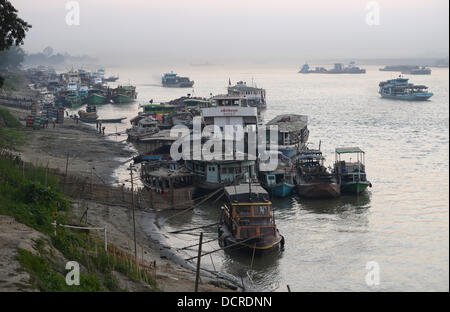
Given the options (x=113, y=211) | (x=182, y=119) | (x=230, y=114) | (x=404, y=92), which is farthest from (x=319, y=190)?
(x=404, y=92)

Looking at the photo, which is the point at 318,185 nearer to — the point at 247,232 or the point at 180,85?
the point at 247,232

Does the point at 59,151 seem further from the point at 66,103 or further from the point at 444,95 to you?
the point at 444,95

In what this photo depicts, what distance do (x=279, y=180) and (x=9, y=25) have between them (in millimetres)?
17103

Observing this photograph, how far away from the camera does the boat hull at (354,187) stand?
Answer: 29.9 meters

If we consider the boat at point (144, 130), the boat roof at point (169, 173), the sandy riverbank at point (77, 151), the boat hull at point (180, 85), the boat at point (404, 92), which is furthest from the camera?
the boat hull at point (180, 85)

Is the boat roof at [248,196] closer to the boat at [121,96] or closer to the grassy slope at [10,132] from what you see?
the grassy slope at [10,132]

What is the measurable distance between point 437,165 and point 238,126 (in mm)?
15352

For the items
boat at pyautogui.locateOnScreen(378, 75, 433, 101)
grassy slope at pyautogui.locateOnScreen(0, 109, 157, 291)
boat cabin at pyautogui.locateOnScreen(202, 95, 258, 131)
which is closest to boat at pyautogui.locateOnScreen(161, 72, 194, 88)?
boat at pyautogui.locateOnScreen(378, 75, 433, 101)

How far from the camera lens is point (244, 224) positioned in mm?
20891

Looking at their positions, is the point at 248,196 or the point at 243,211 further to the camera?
the point at 248,196

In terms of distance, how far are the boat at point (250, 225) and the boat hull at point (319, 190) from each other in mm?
7392

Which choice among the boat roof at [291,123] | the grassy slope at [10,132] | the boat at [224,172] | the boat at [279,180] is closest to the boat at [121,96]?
the grassy slope at [10,132]

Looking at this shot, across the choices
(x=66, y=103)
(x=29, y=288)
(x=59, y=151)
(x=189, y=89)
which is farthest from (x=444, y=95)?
(x=29, y=288)

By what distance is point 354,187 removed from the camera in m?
30.0
